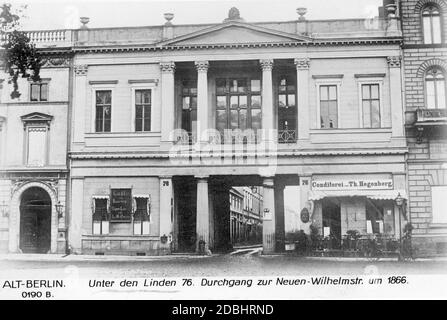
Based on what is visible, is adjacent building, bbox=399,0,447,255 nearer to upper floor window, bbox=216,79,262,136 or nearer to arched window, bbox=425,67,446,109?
arched window, bbox=425,67,446,109

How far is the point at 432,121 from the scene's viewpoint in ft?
66.9

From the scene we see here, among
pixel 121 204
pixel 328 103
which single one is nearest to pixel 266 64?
pixel 328 103

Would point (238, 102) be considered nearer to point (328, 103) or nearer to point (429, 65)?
point (328, 103)

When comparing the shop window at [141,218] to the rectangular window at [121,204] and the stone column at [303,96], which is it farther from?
the stone column at [303,96]

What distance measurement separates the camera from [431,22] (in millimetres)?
21422

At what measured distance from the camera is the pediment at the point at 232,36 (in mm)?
22656

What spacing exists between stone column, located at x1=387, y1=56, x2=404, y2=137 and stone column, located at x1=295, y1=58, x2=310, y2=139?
3389mm

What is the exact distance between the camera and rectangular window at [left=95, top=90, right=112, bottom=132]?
2331cm

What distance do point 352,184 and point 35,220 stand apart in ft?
42.9

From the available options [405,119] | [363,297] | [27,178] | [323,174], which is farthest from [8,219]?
[405,119]

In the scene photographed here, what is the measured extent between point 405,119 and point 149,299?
13373mm

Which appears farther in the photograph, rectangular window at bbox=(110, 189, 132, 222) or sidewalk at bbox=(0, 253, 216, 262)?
rectangular window at bbox=(110, 189, 132, 222)

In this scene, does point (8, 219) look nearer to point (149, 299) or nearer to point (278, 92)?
point (149, 299)

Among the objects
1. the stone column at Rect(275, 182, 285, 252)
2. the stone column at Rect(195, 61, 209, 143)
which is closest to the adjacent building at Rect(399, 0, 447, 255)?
the stone column at Rect(275, 182, 285, 252)
